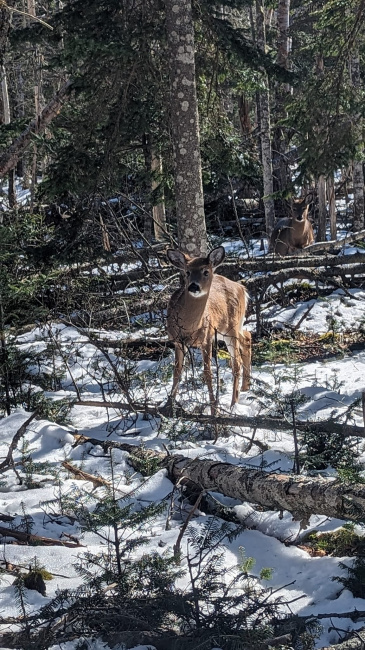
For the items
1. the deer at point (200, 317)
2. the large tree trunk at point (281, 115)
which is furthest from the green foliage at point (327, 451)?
the large tree trunk at point (281, 115)

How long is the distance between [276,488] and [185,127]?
5442mm

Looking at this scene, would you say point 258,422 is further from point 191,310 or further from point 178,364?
point 191,310

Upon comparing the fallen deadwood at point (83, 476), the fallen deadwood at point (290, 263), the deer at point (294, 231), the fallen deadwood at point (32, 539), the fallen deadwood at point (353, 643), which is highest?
the fallen deadwood at point (353, 643)

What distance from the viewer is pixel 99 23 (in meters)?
9.19

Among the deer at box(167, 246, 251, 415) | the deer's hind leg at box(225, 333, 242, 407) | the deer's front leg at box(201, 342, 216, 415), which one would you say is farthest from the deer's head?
the deer's hind leg at box(225, 333, 242, 407)

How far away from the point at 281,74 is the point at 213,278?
143 inches

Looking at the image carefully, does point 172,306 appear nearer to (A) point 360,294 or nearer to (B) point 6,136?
(B) point 6,136

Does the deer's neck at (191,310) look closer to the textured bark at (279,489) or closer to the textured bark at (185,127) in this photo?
the textured bark at (185,127)

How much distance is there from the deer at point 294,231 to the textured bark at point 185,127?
26.4 ft

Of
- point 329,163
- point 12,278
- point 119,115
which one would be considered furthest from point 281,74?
point 12,278

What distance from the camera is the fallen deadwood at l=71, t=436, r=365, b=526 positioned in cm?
398

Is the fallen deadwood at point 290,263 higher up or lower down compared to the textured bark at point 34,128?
lower down

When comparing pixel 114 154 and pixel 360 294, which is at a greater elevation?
pixel 114 154

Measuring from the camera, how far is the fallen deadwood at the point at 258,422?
4992 mm
